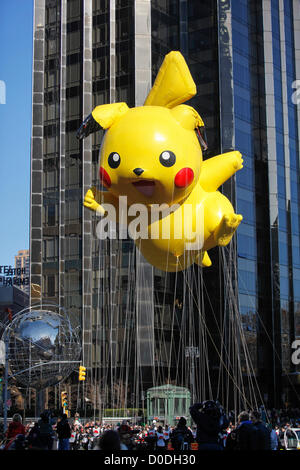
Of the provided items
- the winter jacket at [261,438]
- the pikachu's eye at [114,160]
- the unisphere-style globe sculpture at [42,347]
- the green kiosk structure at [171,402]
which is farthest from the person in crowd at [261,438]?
the green kiosk structure at [171,402]

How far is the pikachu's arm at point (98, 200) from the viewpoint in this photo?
16266mm

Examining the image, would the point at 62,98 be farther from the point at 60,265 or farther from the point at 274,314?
the point at 274,314

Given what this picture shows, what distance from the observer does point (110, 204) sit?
1628cm

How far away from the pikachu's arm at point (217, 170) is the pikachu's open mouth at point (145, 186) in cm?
194

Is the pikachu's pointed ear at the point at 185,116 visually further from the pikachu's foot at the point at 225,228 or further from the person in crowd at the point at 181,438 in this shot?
the person in crowd at the point at 181,438

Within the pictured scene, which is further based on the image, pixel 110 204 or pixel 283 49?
pixel 283 49

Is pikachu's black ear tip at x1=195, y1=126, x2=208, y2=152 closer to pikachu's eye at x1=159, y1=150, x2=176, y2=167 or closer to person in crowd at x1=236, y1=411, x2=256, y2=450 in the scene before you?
pikachu's eye at x1=159, y1=150, x2=176, y2=167

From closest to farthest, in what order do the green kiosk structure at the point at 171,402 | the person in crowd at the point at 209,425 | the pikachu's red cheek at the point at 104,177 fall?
the person in crowd at the point at 209,425
the pikachu's red cheek at the point at 104,177
the green kiosk structure at the point at 171,402

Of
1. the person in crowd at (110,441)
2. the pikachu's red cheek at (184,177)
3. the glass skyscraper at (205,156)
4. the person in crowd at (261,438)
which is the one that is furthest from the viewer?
the glass skyscraper at (205,156)

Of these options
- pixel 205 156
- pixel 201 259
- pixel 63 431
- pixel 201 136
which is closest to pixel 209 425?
pixel 63 431

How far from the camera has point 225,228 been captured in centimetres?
1612

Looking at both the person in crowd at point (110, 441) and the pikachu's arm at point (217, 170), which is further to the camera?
the pikachu's arm at point (217, 170)
